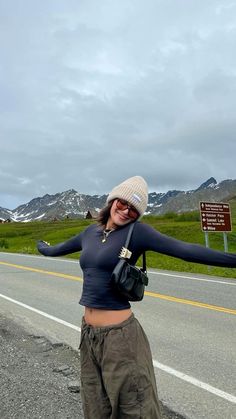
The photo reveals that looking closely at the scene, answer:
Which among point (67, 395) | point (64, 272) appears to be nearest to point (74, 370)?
point (67, 395)

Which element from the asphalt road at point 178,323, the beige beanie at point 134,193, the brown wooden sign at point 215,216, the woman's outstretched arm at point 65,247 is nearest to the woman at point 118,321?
the beige beanie at point 134,193

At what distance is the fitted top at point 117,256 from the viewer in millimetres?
2764

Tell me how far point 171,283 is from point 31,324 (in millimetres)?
6012

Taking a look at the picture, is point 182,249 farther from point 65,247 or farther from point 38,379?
point 38,379

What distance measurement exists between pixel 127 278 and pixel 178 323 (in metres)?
5.82

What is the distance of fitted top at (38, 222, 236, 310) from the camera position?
276cm

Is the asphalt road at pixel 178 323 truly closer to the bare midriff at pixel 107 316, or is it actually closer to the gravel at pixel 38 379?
the gravel at pixel 38 379

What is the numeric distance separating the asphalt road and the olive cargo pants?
1.89 meters

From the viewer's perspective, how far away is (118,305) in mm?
2811

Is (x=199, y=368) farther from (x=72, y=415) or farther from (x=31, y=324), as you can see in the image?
(x=31, y=324)

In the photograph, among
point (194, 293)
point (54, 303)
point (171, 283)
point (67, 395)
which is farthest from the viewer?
point (171, 283)

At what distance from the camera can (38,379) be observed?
5.12m

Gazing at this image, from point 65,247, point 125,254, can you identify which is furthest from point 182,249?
point 65,247

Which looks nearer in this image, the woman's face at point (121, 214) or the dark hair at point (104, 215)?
the woman's face at point (121, 214)
